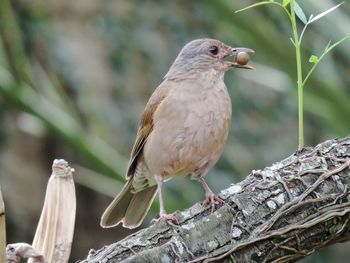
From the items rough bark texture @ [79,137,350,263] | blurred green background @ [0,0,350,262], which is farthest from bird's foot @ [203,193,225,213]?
blurred green background @ [0,0,350,262]

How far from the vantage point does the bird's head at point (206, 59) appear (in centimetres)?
446

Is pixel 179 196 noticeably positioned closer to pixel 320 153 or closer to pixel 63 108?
pixel 63 108

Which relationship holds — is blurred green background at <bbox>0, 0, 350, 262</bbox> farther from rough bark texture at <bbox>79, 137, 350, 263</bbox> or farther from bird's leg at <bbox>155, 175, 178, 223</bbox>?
rough bark texture at <bbox>79, 137, 350, 263</bbox>

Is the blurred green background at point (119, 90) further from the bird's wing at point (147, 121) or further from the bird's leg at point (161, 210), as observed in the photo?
the bird's leg at point (161, 210)

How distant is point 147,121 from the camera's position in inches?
174

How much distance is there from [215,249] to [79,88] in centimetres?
420

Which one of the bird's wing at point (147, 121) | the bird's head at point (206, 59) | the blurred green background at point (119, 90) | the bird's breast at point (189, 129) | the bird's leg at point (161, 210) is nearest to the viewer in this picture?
the bird's leg at point (161, 210)

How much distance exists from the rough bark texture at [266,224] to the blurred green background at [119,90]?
156 cm

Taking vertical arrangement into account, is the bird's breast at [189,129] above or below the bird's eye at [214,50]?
below

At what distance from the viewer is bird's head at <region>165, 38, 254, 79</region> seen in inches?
175

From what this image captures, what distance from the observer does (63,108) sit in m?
5.37

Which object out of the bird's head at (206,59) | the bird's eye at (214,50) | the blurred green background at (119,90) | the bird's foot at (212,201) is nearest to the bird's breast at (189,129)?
the bird's head at (206,59)

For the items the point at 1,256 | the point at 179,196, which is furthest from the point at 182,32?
the point at 1,256

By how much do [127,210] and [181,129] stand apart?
23.4 inches
